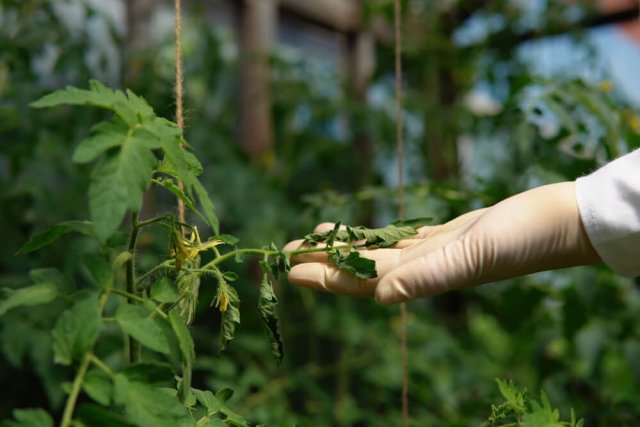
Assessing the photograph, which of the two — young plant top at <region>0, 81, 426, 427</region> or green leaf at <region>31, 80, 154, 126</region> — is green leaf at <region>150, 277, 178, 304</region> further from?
green leaf at <region>31, 80, 154, 126</region>

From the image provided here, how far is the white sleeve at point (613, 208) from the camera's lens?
0.67 meters

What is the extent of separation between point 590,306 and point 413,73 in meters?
1.40

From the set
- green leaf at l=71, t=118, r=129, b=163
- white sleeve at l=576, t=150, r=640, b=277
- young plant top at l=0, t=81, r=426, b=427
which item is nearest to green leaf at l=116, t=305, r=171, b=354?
young plant top at l=0, t=81, r=426, b=427

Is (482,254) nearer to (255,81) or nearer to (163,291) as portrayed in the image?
(163,291)

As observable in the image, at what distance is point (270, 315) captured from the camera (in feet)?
2.05

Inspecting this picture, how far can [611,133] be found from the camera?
1.25 metres

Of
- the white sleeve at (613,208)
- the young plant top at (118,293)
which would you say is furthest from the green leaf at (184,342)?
the white sleeve at (613,208)

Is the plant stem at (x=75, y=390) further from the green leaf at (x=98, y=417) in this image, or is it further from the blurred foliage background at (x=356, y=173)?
the blurred foliage background at (x=356, y=173)

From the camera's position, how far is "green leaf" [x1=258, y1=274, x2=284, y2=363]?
0.62m

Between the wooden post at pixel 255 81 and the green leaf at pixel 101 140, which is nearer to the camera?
the green leaf at pixel 101 140

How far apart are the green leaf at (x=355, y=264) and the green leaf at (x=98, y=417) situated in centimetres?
25

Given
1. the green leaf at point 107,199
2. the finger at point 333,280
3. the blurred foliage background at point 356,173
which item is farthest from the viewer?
the blurred foliage background at point 356,173

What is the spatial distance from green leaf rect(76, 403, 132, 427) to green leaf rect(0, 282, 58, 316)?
0.29ft

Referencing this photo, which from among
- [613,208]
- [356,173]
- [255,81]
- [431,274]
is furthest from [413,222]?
[255,81]
